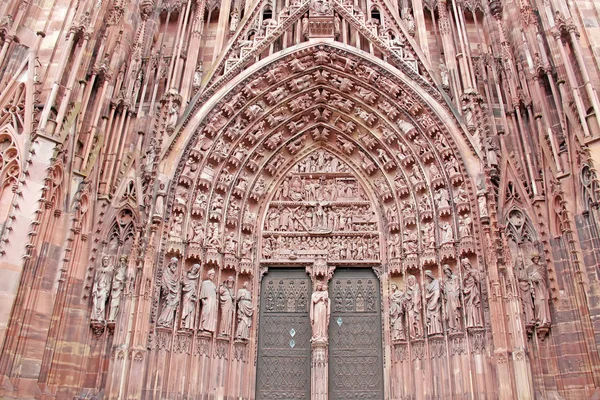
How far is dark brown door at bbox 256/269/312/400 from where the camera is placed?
35.7ft

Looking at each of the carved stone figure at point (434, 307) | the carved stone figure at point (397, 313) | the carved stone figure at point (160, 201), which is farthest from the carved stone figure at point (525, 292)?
the carved stone figure at point (160, 201)

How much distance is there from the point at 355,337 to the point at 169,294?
4092mm

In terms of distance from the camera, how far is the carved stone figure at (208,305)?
33.8ft

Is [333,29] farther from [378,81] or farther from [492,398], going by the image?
[492,398]

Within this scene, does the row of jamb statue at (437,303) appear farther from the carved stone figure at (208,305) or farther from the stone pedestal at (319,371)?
the carved stone figure at (208,305)

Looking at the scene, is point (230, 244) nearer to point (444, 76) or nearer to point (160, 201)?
point (160, 201)

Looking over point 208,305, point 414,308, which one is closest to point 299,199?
point 208,305

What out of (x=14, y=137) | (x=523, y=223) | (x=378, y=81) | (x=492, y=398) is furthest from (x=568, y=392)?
(x=14, y=137)

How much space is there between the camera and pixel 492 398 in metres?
8.92

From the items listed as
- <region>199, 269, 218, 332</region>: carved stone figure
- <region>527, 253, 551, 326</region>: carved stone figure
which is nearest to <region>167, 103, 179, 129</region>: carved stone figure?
<region>199, 269, 218, 332</region>: carved stone figure

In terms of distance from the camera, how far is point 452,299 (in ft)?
32.8

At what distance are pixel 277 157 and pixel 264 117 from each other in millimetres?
1072

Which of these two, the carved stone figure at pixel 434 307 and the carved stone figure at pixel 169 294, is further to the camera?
the carved stone figure at pixel 434 307

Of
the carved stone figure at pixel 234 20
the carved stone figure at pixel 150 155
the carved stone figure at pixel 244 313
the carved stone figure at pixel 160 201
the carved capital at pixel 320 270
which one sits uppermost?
the carved stone figure at pixel 234 20
